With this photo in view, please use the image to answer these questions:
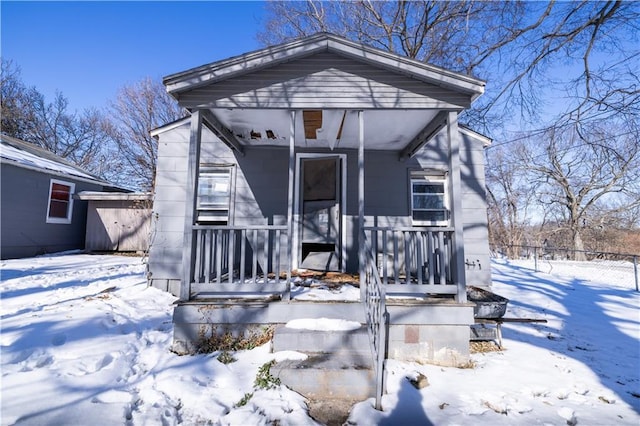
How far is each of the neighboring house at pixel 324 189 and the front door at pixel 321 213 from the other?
21mm

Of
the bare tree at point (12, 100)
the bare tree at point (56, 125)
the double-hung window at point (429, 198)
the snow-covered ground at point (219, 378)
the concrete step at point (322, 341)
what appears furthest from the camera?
the bare tree at point (56, 125)

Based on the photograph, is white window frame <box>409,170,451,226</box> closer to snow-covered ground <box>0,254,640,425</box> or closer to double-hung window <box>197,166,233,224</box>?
snow-covered ground <box>0,254,640,425</box>

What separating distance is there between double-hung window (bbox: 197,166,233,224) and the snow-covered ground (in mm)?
1765

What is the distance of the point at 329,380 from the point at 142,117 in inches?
797

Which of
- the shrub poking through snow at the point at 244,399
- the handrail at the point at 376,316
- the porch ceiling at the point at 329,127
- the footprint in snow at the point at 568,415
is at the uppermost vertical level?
the porch ceiling at the point at 329,127

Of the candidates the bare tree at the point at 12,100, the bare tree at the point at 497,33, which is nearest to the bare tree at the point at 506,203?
the bare tree at the point at 497,33

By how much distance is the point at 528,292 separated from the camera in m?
7.04

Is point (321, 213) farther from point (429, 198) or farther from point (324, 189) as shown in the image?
point (429, 198)

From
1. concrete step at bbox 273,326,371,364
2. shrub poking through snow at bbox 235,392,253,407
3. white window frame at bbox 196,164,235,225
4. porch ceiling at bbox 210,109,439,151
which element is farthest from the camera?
white window frame at bbox 196,164,235,225

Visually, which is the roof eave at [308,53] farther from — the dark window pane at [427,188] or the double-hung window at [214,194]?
the dark window pane at [427,188]

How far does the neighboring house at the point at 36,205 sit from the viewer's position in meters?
8.40

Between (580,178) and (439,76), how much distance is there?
18.9 meters

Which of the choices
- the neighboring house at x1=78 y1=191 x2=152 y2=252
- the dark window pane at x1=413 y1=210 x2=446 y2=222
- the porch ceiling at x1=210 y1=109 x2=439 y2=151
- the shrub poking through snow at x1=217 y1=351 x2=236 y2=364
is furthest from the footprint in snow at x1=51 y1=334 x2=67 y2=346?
the neighboring house at x1=78 y1=191 x2=152 y2=252

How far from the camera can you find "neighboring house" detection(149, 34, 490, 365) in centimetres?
335
